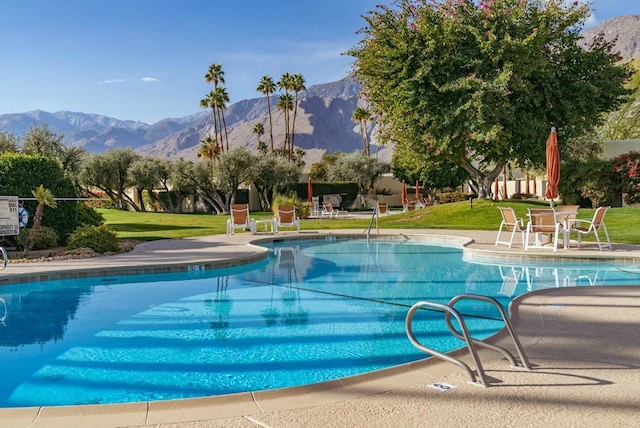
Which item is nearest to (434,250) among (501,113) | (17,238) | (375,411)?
(501,113)

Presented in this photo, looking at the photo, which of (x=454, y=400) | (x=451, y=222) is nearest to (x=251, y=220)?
(x=451, y=222)

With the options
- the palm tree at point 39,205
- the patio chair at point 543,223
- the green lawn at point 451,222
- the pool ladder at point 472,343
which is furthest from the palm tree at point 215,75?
the pool ladder at point 472,343

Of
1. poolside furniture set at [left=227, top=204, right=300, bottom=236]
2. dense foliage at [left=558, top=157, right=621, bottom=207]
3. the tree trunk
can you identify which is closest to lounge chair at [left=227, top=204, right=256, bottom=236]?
poolside furniture set at [left=227, top=204, right=300, bottom=236]

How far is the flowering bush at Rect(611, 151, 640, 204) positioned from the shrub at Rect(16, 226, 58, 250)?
2242cm

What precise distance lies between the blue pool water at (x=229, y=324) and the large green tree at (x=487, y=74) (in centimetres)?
967

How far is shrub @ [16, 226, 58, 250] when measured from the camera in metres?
12.4

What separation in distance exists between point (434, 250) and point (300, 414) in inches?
448

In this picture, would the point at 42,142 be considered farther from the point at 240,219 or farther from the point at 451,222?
the point at 451,222

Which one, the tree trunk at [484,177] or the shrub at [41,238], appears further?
the tree trunk at [484,177]

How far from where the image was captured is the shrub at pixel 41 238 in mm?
12398

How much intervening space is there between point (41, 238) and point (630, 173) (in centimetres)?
2282

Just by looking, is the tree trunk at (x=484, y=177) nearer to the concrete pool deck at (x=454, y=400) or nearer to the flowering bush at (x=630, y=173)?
the flowering bush at (x=630, y=173)

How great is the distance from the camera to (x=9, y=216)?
1133 cm

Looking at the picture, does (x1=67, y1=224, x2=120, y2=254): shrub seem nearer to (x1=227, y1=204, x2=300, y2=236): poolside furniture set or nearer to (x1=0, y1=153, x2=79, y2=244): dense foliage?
(x1=0, y1=153, x2=79, y2=244): dense foliage
